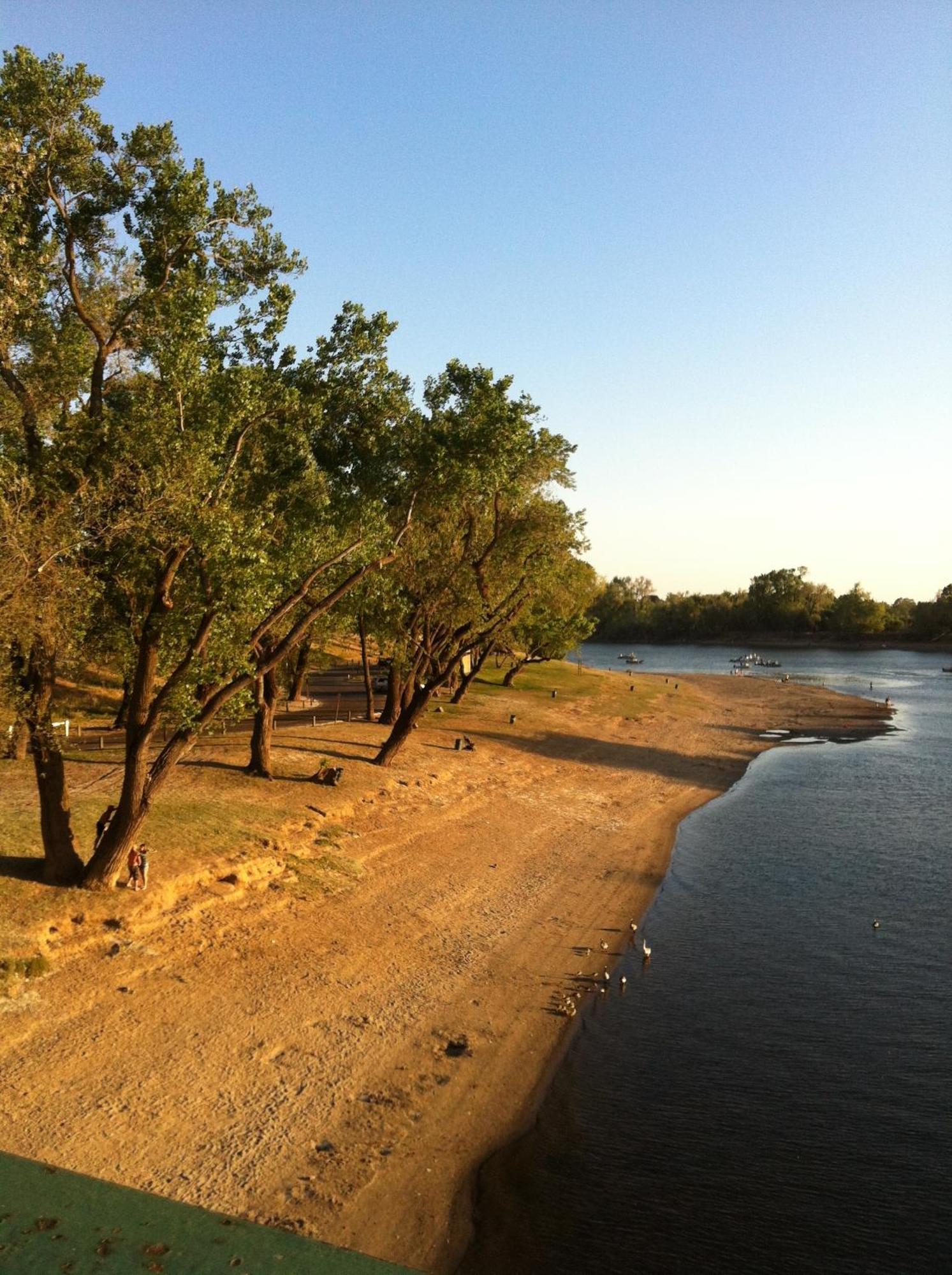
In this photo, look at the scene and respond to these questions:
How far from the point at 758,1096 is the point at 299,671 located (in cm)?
3805

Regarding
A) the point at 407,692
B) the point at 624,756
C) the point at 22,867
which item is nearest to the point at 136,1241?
the point at 22,867

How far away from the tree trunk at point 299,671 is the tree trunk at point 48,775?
82.6 feet

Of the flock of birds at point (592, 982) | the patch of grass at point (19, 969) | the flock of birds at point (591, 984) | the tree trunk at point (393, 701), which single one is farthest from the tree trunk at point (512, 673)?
the patch of grass at point (19, 969)

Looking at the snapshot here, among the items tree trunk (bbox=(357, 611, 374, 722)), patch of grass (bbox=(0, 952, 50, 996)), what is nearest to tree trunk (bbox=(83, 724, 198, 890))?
patch of grass (bbox=(0, 952, 50, 996))

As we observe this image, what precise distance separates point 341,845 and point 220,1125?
549 inches

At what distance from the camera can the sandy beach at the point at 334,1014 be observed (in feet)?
43.0

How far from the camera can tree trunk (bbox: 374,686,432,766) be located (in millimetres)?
37688

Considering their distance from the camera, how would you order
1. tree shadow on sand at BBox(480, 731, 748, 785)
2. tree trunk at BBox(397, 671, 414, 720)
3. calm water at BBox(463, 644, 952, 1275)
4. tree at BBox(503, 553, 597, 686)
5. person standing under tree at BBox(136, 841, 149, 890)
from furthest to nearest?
tree at BBox(503, 553, 597, 686) < tree shadow on sand at BBox(480, 731, 748, 785) < tree trunk at BBox(397, 671, 414, 720) < person standing under tree at BBox(136, 841, 149, 890) < calm water at BBox(463, 644, 952, 1275)

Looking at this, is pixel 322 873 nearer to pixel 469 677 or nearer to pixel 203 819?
pixel 203 819

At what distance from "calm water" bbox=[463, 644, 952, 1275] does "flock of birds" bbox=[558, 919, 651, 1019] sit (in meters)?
0.32

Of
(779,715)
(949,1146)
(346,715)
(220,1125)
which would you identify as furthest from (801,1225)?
(779,715)

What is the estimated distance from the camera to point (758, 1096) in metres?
16.6

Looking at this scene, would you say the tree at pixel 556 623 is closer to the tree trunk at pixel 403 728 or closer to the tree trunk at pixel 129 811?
the tree trunk at pixel 403 728

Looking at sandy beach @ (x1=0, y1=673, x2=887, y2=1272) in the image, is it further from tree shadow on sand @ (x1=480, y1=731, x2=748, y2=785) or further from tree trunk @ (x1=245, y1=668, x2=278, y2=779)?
tree shadow on sand @ (x1=480, y1=731, x2=748, y2=785)
